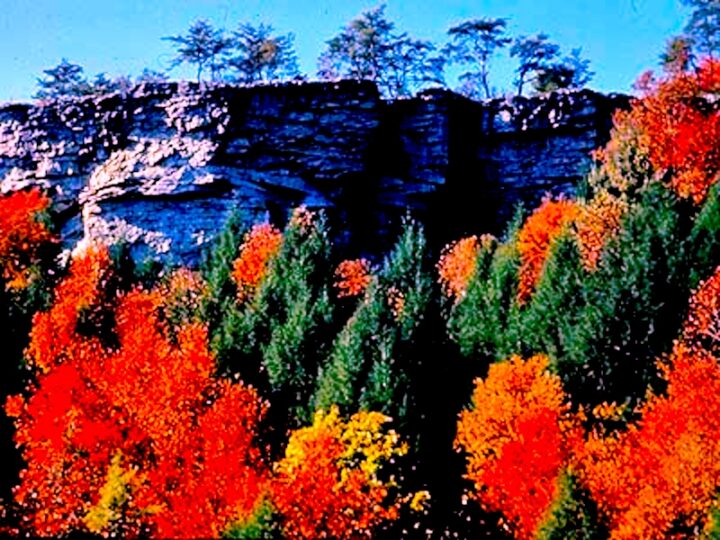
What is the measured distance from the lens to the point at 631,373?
40.8 meters

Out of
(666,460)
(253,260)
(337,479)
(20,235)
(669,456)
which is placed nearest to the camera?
(337,479)

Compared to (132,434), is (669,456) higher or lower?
lower

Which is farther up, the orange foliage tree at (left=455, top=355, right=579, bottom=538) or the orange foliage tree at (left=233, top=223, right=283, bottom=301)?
the orange foliage tree at (left=233, top=223, right=283, bottom=301)

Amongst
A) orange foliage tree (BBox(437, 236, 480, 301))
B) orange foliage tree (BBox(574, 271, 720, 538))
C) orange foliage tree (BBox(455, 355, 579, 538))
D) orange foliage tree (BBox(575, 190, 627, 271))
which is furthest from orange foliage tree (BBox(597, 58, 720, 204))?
orange foliage tree (BBox(455, 355, 579, 538))

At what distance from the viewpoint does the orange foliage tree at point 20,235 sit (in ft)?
195

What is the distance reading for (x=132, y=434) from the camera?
40031 mm

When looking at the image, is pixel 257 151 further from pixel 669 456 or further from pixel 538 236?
pixel 669 456

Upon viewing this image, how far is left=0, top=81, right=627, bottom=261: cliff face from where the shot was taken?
59.9 metres

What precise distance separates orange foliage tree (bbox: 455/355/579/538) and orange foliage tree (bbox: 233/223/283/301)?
16.9 metres

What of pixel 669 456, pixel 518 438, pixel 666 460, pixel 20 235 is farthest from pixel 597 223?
pixel 20 235

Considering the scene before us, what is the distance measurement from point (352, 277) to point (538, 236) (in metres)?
10.9

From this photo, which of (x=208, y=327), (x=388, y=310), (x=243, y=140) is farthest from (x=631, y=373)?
(x=243, y=140)

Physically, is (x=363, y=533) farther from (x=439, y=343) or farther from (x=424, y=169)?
(x=424, y=169)

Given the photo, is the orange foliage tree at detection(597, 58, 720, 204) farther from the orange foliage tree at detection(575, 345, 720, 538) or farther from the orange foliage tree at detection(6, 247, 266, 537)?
the orange foliage tree at detection(6, 247, 266, 537)
